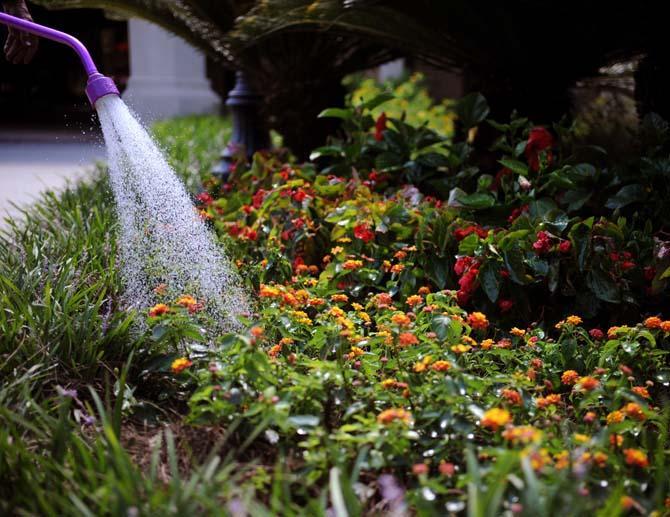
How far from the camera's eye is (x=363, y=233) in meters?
3.08

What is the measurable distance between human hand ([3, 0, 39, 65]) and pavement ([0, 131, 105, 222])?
4.70ft

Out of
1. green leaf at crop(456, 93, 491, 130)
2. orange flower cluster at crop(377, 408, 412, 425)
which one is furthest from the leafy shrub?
orange flower cluster at crop(377, 408, 412, 425)

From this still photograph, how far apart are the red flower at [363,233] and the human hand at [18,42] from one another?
1281 mm

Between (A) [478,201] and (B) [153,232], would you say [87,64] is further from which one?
(A) [478,201]

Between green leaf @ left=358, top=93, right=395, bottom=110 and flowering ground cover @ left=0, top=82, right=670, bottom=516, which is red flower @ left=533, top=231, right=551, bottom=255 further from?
green leaf @ left=358, top=93, right=395, bottom=110

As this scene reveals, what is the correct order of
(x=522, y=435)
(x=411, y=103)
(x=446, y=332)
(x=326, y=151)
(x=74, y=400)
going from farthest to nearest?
(x=411, y=103) < (x=326, y=151) < (x=446, y=332) < (x=74, y=400) < (x=522, y=435)

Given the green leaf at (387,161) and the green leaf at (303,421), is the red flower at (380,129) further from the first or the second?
the green leaf at (303,421)

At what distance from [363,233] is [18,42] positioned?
1346 mm

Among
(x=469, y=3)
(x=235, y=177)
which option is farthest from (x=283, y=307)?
(x=469, y=3)

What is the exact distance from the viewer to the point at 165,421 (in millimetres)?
1957

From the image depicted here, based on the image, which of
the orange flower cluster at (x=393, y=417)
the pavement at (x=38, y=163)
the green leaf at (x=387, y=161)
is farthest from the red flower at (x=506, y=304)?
the pavement at (x=38, y=163)

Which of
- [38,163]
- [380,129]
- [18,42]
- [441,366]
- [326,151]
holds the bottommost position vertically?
[38,163]

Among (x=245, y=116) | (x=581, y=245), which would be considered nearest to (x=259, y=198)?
(x=581, y=245)

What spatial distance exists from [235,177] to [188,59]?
29.5 ft
